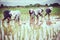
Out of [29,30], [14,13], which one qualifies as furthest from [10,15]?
[29,30]

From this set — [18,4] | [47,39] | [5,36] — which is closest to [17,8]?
[18,4]

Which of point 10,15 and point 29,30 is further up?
point 10,15

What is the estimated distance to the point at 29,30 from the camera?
965mm

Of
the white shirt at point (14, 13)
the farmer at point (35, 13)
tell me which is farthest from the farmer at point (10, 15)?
the farmer at point (35, 13)

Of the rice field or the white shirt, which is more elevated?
the white shirt

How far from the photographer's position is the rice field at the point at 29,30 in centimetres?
96

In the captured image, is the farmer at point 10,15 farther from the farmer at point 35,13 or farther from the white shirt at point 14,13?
the farmer at point 35,13

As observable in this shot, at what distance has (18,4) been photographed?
3.18 feet

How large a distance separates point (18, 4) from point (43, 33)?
332 mm

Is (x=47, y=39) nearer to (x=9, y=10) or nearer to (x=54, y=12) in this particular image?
(x=54, y=12)

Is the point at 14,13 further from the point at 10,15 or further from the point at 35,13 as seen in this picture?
the point at 35,13

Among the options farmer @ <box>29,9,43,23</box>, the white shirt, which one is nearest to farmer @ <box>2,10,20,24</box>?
the white shirt

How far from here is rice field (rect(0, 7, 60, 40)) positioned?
958 mm

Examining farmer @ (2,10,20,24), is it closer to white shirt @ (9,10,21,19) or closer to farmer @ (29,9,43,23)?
white shirt @ (9,10,21,19)
